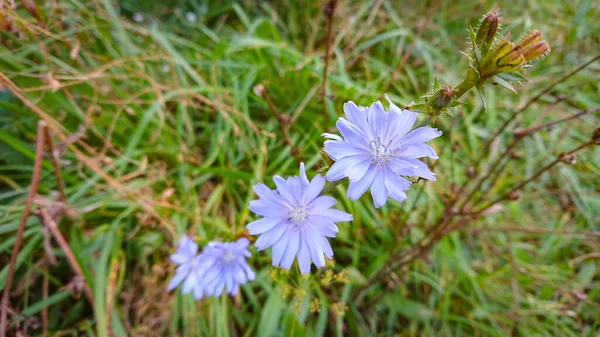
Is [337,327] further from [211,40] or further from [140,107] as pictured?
[211,40]

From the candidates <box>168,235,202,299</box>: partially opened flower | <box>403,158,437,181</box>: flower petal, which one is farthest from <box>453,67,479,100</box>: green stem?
<box>168,235,202,299</box>: partially opened flower

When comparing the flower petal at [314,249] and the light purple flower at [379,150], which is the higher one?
the light purple flower at [379,150]

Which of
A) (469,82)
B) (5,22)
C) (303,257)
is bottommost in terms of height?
(303,257)

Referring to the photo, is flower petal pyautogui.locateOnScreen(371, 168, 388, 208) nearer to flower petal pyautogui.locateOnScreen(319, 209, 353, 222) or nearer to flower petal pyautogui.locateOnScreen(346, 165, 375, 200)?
flower petal pyautogui.locateOnScreen(346, 165, 375, 200)

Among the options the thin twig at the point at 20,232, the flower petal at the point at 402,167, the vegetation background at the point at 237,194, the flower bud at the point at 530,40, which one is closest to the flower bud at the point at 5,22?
the vegetation background at the point at 237,194

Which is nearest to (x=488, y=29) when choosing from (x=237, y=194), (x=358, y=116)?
(x=358, y=116)

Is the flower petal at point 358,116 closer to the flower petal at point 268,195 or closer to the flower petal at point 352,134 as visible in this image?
the flower petal at point 352,134

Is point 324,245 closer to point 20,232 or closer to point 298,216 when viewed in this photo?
point 298,216
